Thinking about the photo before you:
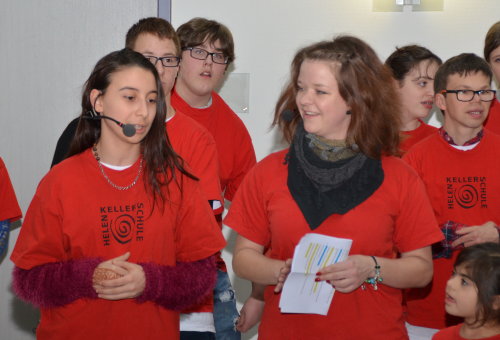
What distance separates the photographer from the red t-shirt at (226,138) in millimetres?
3434

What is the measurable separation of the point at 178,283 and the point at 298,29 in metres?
2.27

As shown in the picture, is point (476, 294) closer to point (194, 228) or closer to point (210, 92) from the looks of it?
point (194, 228)

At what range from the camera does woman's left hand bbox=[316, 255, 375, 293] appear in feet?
6.61

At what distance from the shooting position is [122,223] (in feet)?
7.25

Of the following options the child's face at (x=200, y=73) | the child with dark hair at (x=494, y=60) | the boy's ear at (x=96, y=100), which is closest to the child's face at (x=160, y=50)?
the child's face at (x=200, y=73)

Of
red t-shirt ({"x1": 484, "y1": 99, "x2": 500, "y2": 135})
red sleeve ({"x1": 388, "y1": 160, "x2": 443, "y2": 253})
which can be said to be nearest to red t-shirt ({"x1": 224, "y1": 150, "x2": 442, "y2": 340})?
red sleeve ({"x1": 388, "y1": 160, "x2": 443, "y2": 253})

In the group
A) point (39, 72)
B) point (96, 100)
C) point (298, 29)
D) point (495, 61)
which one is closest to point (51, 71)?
point (39, 72)

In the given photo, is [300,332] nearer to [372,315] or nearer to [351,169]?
[372,315]

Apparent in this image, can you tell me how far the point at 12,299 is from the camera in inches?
173

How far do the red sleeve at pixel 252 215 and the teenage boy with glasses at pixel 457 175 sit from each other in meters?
1.03

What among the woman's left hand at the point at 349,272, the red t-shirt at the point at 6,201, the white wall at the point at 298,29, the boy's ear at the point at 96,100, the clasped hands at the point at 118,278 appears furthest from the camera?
the white wall at the point at 298,29

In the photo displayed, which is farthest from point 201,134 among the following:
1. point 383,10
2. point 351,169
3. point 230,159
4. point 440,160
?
point 383,10

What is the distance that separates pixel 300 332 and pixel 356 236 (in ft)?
1.18

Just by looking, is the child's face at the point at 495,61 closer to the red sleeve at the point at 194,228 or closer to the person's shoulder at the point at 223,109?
the person's shoulder at the point at 223,109
